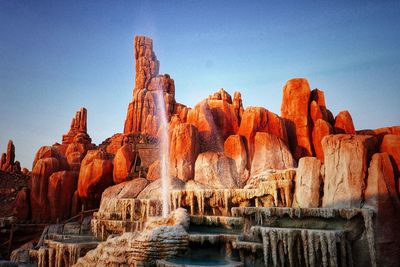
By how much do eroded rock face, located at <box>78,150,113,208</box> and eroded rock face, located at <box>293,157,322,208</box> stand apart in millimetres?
17793

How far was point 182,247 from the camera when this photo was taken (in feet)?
48.6

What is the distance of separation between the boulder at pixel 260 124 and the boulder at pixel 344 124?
4067 millimetres

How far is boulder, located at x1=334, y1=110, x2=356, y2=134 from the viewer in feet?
87.0

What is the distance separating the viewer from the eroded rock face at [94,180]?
29359 millimetres

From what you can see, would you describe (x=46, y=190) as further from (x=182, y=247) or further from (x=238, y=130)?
(x=182, y=247)

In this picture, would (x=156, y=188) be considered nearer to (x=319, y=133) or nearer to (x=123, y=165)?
(x=123, y=165)

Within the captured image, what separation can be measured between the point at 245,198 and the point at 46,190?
1968 cm

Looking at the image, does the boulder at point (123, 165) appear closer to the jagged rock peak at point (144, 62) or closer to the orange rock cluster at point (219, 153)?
the orange rock cluster at point (219, 153)

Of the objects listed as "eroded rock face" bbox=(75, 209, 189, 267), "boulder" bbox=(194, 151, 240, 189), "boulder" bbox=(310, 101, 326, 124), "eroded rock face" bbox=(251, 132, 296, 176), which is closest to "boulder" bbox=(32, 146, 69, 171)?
"boulder" bbox=(194, 151, 240, 189)

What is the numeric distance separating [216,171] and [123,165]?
936 centimetres

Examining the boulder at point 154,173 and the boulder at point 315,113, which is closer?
the boulder at point 154,173

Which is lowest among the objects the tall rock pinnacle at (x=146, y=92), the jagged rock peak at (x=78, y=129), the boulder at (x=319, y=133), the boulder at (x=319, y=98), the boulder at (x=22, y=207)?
the boulder at (x=22, y=207)

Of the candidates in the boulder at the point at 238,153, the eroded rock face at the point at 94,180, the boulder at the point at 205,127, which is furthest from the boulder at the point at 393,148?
the eroded rock face at the point at 94,180

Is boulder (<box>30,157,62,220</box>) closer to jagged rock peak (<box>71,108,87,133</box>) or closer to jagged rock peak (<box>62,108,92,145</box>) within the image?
jagged rock peak (<box>62,108,92,145</box>)
